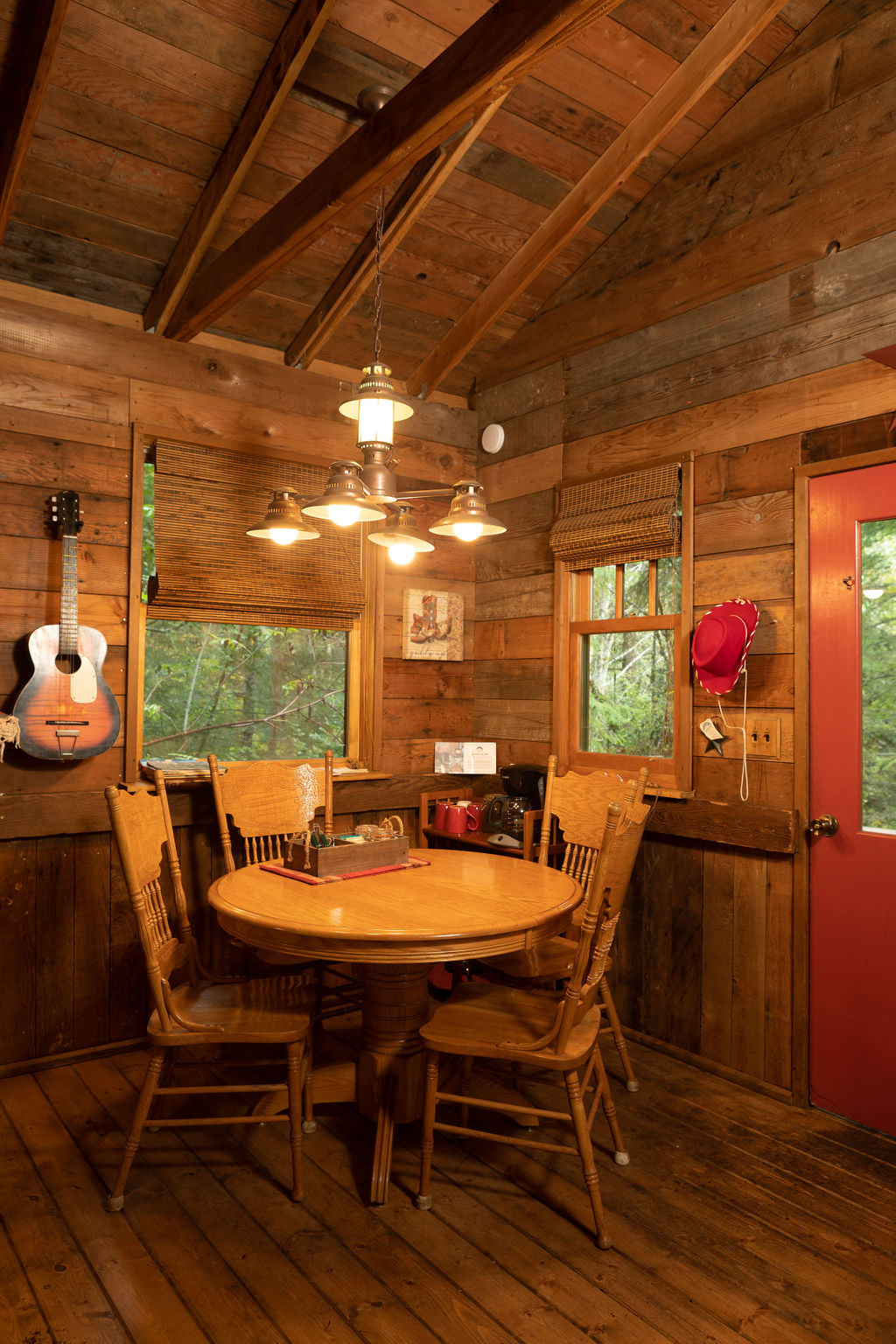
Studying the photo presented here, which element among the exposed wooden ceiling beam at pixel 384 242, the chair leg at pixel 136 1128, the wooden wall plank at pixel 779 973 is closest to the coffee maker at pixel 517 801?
the wooden wall plank at pixel 779 973

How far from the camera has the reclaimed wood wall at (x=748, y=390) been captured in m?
2.74

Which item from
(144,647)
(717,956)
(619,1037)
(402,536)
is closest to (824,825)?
(717,956)

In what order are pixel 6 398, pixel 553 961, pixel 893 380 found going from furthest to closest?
pixel 6 398, pixel 553 961, pixel 893 380

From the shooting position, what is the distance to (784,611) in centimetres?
292

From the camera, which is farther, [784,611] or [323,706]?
[323,706]

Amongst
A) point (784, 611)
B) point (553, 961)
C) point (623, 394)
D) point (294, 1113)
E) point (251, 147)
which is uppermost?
point (251, 147)

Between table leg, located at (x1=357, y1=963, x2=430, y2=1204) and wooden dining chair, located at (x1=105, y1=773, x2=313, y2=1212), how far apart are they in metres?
0.18

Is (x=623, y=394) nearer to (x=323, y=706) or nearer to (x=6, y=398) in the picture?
(x=323, y=706)

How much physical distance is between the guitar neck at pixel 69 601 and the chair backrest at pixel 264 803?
2.07ft

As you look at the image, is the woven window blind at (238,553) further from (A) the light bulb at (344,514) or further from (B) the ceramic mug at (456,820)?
(A) the light bulb at (344,514)

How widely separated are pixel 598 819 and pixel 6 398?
2535 mm

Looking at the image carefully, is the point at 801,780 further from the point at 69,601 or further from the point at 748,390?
the point at 69,601

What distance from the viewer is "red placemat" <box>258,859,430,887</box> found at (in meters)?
2.55

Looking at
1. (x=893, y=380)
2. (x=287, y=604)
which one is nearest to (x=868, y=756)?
(x=893, y=380)
